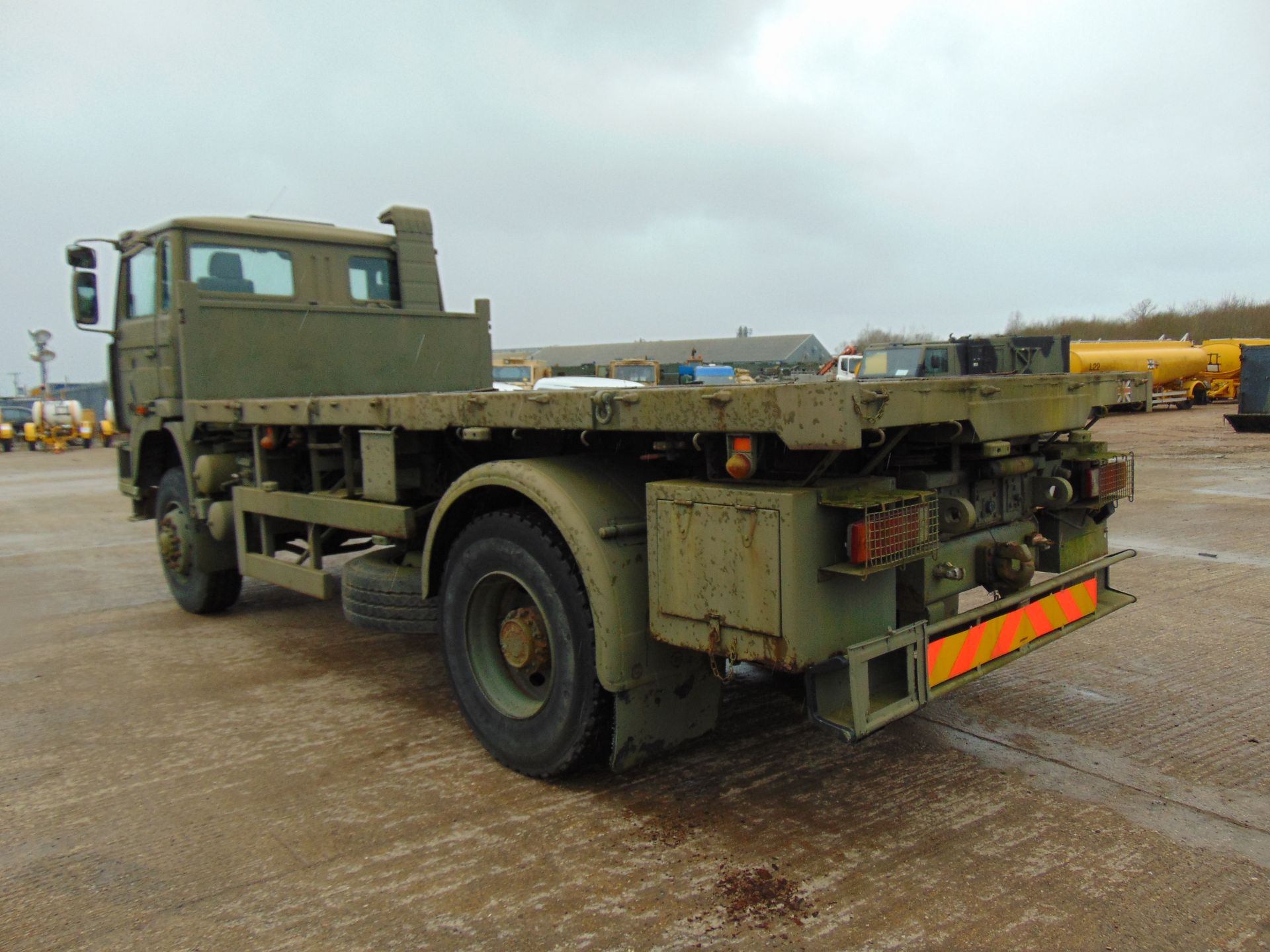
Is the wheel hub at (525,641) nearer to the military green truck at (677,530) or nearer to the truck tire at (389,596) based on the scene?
the military green truck at (677,530)

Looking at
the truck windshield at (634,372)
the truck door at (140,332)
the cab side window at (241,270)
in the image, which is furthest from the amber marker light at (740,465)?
the truck windshield at (634,372)

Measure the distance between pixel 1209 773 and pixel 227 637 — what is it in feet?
17.5

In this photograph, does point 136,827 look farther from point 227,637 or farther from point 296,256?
point 296,256

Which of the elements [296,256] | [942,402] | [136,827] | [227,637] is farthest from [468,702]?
[296,256]

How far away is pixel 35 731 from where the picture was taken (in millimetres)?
4406

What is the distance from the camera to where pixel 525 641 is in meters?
3.62

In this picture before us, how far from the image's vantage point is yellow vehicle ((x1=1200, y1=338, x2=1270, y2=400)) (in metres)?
29.4

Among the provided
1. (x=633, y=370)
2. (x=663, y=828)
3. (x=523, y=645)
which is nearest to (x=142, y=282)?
(x=523, y=645)

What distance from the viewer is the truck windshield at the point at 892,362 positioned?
1897 centimetres

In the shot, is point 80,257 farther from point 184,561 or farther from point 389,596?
point 389,596

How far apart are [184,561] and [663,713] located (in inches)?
175

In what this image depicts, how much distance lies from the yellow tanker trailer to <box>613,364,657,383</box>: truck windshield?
10.8m

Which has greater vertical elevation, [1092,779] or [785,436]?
[785,436]

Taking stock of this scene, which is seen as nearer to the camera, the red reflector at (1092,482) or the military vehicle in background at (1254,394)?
the red reflector at (1092,482)
